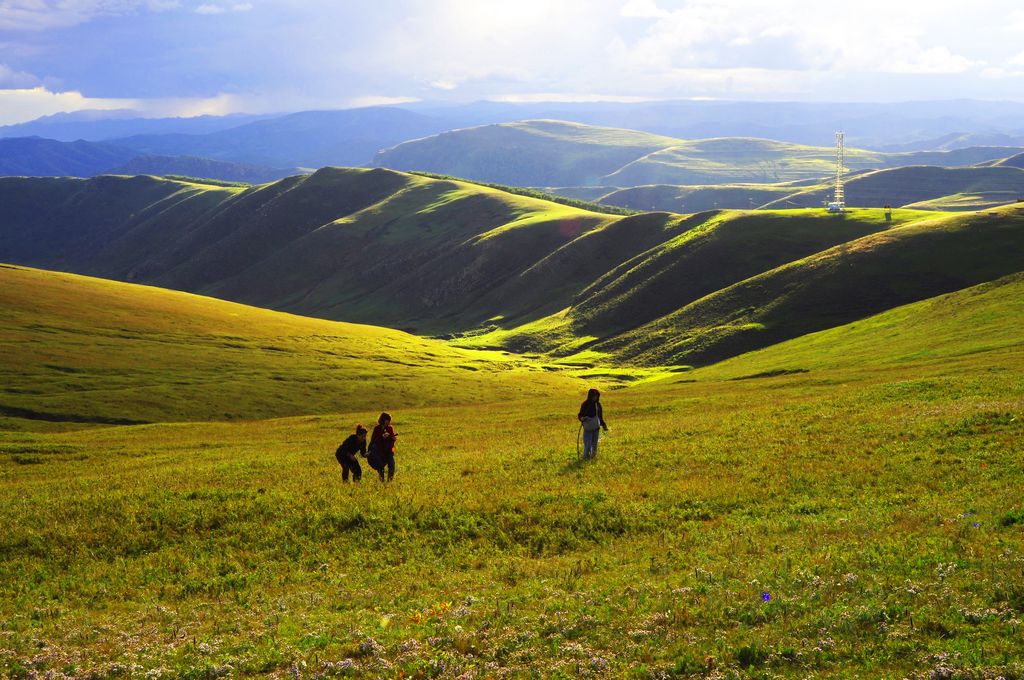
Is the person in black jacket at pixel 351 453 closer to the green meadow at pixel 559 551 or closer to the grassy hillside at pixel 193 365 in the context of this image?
the green meadow at pixel 559 551

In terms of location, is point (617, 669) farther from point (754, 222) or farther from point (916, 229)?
point (754, 222)

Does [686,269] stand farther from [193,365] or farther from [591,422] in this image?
[591,422]

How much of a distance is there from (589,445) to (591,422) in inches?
54.9

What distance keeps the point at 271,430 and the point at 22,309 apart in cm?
6639

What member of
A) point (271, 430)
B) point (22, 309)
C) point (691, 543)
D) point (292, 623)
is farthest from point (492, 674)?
point (22, 309)

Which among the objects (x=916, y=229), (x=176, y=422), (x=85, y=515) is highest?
(x=916, y=229)

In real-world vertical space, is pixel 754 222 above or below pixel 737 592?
above

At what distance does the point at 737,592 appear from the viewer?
15.1 meters

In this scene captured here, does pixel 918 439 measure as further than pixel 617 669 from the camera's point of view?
Yes

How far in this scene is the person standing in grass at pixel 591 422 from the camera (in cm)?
3081

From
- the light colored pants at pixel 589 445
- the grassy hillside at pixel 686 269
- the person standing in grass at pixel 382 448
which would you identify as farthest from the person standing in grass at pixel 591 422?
the grassy hillside at pixel 686 269

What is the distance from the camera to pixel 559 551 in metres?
20.6

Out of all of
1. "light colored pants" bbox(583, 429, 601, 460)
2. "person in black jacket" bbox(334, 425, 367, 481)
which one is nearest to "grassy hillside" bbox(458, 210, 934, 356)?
"light colored pants" bbox(583, 429, 601, 460)

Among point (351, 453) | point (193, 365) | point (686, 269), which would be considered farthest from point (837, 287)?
point (351, 453)
